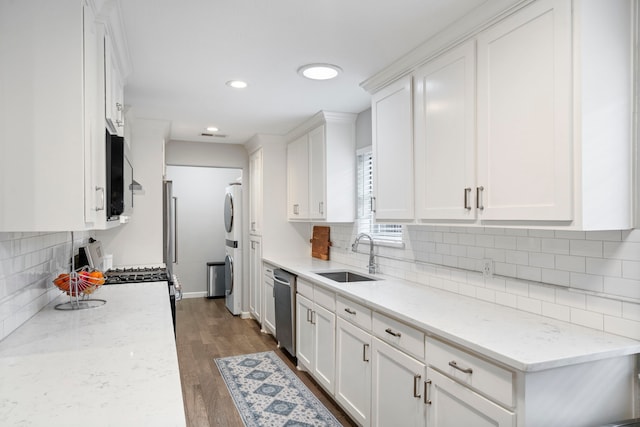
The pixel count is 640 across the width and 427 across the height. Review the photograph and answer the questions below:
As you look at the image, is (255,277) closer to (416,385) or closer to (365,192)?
(365,192)

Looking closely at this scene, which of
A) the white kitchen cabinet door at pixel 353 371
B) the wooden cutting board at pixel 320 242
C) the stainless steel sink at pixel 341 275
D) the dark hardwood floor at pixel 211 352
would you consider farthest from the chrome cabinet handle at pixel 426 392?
the wooden cutting board at pixel 320 242

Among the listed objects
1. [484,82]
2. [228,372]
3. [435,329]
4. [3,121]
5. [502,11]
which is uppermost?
[502,11]

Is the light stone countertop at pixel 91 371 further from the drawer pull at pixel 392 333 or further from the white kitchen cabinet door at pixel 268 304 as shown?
the white kitchen cabinet door at pixel 268 304

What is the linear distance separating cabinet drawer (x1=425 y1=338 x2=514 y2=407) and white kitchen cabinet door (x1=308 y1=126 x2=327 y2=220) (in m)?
2.23

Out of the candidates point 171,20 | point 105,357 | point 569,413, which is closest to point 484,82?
point 569,413

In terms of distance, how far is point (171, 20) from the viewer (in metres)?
2.01

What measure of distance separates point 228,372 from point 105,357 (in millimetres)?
2341

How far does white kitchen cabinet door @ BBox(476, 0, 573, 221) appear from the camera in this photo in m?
1.53

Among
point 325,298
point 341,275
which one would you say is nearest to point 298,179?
point 341,275

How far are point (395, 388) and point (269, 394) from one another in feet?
4.45

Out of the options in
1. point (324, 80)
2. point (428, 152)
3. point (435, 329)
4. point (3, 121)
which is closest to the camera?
→ point (3, 121)

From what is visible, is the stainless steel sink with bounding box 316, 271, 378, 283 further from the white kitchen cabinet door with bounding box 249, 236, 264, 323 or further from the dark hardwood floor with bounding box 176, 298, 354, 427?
the white kitchen cabinet door with bounding box 249, 236, 264, 323

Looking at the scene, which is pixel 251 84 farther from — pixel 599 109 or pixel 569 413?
pixel 569 413

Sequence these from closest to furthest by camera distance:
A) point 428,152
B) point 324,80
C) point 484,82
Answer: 1. point 484,82
2. point 428,152
3. point 324,80
